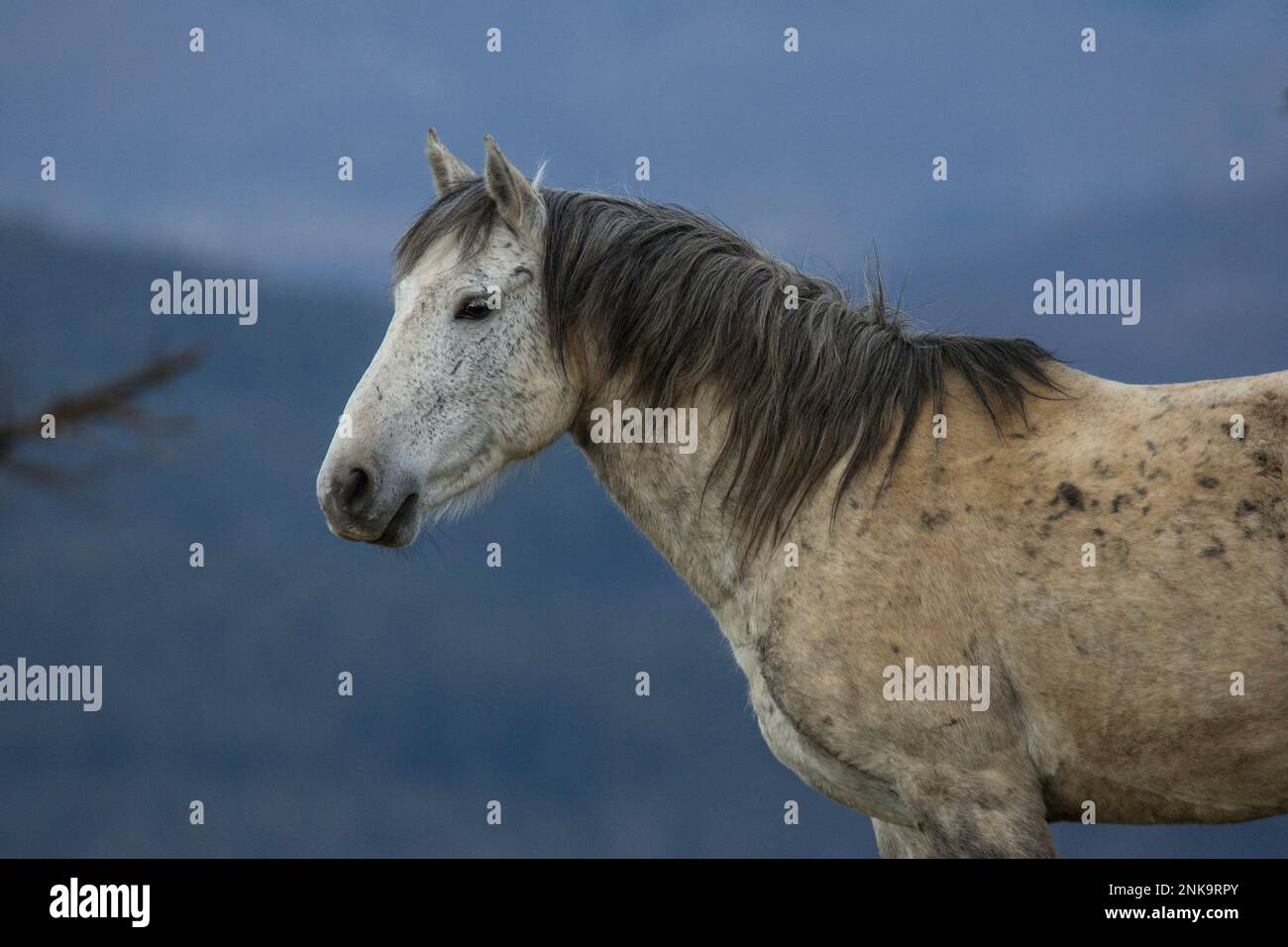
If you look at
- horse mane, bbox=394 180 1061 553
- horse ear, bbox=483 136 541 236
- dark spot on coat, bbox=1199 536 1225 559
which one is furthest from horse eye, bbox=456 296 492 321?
dark spot on coat, bbox=1199 536 1225 559

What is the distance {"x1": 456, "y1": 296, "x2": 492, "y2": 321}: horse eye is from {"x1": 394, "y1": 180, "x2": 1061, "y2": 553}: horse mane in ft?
0.89

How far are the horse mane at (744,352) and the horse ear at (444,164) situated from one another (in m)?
0.26

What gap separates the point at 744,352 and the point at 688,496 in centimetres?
74

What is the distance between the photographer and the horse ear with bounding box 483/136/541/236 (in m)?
5.10

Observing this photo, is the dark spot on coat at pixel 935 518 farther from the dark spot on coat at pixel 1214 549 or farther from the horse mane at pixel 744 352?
the dark spot on coat at pixel 1214 549

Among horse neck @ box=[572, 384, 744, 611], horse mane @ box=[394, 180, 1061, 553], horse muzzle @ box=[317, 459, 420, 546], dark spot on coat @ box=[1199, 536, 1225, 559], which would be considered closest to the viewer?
dark spot on coat @ box=[1199, 536, 1225, 559]

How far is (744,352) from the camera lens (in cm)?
530

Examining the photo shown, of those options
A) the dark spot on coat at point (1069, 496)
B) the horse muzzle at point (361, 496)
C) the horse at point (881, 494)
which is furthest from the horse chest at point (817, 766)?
the horse muzzle at point (361, 496)

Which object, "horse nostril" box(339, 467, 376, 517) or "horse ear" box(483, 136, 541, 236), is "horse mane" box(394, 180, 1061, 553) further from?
"horse nostril" box(339, 467, 376, 517)

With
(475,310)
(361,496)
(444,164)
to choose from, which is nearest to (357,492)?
(361,496)

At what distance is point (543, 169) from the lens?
5605mm

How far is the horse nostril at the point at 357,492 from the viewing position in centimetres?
480

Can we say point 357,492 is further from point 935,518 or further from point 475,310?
point 935,518

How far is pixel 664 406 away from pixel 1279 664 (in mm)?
2823
